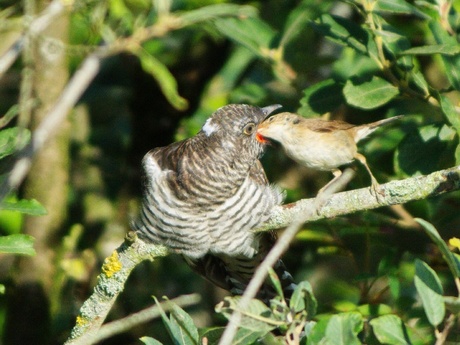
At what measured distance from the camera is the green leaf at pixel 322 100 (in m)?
3.57

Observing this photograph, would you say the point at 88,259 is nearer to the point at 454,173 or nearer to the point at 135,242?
the point at 135,242

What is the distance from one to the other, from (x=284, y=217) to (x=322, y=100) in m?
0.70

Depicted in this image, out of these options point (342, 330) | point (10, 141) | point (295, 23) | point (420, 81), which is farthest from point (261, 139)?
point (342, 330)

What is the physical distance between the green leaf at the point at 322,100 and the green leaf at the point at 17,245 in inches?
51.8

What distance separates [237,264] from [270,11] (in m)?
2.02

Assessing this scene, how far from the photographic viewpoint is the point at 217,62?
5.45 m

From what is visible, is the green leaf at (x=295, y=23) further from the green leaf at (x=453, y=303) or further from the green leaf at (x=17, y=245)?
the green leaf at (x=453, y=303)

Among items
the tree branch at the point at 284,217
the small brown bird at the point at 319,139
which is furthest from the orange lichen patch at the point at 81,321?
the small brown bird at the point at 319,139

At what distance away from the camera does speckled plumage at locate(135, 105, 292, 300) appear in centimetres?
350

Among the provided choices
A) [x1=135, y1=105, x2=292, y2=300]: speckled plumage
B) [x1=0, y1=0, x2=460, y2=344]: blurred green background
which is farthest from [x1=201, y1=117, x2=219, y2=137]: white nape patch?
[x1=0, y1=0, x2=460, y2=344]: blurred green background

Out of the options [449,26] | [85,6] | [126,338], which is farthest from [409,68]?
[126,338]

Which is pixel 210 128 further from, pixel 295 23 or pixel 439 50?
pixel 439 50

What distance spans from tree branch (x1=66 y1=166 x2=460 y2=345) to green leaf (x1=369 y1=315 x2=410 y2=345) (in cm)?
38

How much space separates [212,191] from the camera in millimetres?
3562
